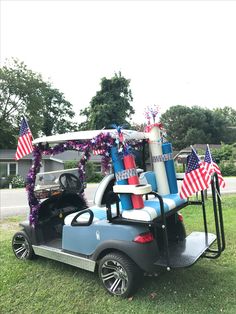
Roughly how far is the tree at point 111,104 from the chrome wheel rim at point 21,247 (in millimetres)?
28732

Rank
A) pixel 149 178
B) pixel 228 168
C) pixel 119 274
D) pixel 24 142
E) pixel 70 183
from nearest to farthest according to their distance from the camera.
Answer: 1. pixel 119 274
2. pixel 149 178
3. pixel 24 142
4. pixel 70 183
5. pixel 228 168

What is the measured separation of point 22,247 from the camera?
479cm

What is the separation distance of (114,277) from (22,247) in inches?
72.6

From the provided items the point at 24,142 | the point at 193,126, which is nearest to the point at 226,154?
the point at 193,126

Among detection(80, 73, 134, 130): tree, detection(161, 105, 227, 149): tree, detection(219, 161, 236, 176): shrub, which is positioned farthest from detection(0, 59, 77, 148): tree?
detection(161, 105, 227, 149): tree

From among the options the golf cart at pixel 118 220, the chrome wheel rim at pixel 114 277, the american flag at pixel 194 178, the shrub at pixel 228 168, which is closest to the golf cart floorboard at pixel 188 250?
the golf cart at pixel 118 220

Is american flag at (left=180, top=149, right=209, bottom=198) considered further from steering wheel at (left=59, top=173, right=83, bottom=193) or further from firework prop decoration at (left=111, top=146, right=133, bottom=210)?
steering wheel at (left=59, top=173, right=83, bottom=193)

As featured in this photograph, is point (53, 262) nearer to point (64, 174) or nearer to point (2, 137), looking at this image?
point (64, 174)

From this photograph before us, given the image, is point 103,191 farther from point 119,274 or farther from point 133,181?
point 119,274

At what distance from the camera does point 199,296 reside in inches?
139

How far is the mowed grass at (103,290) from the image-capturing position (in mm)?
3373

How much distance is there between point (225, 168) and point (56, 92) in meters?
31.7

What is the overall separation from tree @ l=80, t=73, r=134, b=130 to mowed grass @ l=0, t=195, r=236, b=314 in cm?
2917

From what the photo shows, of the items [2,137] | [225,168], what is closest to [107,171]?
[225,168]
